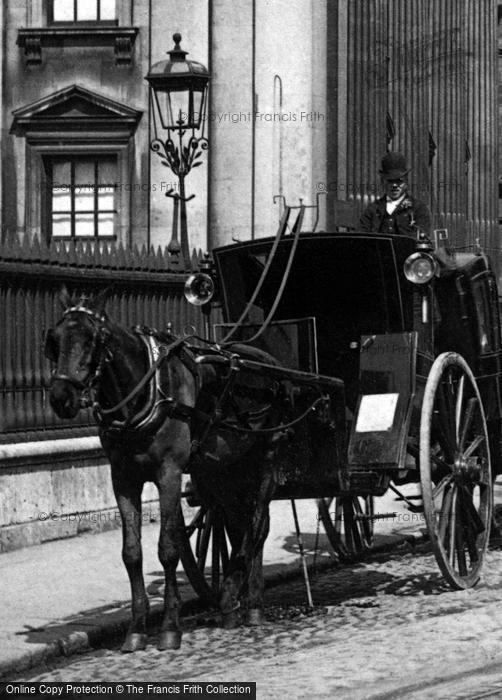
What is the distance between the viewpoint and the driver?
39.2 feet

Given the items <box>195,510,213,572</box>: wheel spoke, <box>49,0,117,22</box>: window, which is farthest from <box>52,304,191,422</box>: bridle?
<box>49,0,117,22</box>: window

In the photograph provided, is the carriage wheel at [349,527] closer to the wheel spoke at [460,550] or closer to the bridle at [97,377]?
the wheel spoke at [460,550]

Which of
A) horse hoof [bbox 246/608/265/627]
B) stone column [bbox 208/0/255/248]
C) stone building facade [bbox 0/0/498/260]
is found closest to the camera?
horse hoof [bbox 246/608/265/627]

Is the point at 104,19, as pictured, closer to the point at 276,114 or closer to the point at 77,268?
the point at 276,114

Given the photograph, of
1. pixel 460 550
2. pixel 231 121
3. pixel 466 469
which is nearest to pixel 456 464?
pixel 466 469

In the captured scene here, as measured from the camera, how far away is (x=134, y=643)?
917cm

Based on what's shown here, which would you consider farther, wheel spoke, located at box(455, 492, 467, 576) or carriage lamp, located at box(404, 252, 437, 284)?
wheel spoke, located at box(455, 492, 467, 576)

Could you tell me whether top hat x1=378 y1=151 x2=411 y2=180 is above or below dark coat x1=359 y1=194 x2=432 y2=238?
above

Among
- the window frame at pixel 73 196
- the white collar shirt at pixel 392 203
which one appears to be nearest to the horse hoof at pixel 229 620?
the white collar shirt at pixel 392 203

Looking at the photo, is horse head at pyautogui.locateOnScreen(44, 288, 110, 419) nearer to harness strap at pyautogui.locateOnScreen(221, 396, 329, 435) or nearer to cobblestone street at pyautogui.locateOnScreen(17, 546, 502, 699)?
harness strap at pyautogui.locateOnScreen(221, 396, 329, 435)

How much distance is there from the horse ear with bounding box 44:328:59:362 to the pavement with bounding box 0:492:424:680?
62.3 inches

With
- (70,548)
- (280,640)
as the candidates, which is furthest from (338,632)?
(70,548)

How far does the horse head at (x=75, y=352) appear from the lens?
866cm

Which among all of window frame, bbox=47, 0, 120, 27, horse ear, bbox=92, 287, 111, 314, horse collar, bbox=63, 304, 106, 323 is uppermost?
window frame, bbox=47, 0, 120, 27
